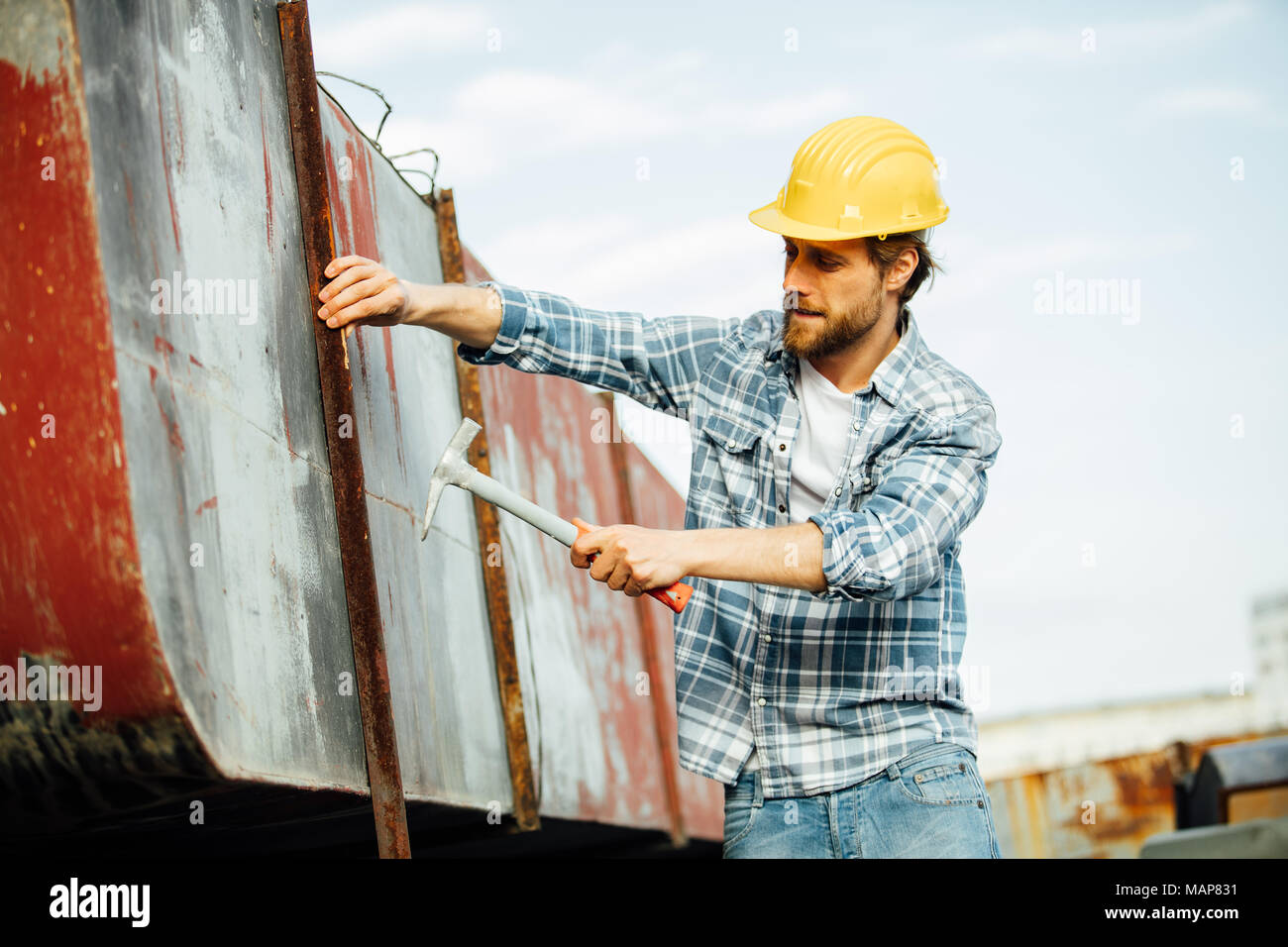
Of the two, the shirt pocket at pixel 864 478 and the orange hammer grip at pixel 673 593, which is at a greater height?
the shirt pocket at pixel 864 478

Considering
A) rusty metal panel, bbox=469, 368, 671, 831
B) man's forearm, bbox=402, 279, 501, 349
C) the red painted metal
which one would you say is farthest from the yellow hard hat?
the red painted metal

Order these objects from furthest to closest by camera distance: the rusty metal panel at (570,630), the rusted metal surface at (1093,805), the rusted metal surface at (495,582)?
the rusted metal surface at (1093,805), the rusty metal panel at (570,630), the rusted metal surface at (495,582)

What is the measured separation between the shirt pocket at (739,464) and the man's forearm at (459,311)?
0.55 meters

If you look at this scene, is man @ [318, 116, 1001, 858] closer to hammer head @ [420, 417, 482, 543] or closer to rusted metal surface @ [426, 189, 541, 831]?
hammer head @ [420, 417, 482, 543]

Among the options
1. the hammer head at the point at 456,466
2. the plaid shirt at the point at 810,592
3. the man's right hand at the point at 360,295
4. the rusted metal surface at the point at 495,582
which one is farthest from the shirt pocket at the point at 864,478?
the rusted metal surface at the point at 495,582

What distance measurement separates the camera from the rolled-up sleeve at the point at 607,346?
264 centimetres

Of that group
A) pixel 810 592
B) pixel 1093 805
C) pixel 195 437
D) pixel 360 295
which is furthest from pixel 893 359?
pixel 1093 805

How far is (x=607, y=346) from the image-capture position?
277cm

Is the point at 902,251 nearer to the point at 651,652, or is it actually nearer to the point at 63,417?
the point at 63,417

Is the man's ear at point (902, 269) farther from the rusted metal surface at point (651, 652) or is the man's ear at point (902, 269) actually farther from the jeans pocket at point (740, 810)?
the rusted metal surface at point (651, 652)

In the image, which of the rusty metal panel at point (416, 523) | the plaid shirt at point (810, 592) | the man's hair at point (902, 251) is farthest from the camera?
the man's hair at point (902, 251)
